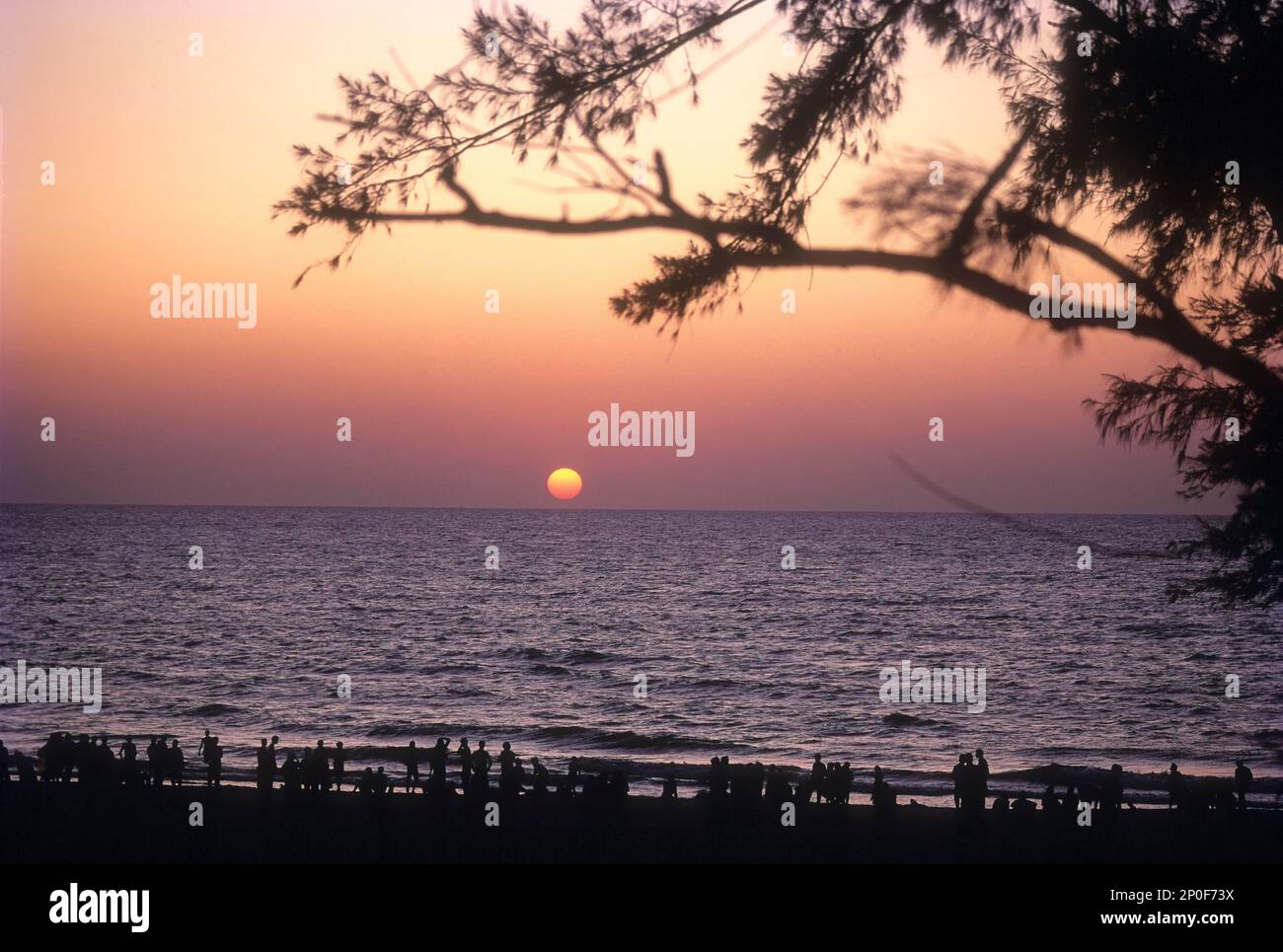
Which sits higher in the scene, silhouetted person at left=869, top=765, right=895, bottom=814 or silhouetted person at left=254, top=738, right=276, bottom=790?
silhouetted person at left=254, top=738, right=276, bottom=790

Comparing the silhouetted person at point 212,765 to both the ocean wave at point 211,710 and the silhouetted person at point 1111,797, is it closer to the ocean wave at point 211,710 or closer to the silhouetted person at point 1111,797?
the silhouetted person at point 1111,797

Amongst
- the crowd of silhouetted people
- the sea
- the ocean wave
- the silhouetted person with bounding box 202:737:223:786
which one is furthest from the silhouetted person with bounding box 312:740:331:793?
the ocean wave

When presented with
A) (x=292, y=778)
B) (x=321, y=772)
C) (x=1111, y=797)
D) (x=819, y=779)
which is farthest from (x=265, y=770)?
(x=1111, y=797)

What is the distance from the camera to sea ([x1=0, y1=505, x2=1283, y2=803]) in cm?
3388

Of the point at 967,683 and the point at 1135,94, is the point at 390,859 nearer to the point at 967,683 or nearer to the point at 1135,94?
the point at 1135,94

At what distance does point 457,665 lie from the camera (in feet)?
170

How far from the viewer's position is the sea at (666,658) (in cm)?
3388

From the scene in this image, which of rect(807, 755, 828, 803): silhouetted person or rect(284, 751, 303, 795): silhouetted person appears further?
rect(807, 755, 828, 803): silhouetted person

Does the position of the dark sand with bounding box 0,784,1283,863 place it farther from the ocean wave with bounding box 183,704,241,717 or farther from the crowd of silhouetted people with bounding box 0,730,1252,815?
the ocean wave with bounding box 183,704,241,717

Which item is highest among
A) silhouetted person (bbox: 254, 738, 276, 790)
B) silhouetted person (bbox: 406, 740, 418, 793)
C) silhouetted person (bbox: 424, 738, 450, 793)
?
silhouetted person (bbox: 254, 738, 276, 790)

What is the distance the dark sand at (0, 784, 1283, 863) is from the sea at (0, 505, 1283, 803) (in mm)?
4810

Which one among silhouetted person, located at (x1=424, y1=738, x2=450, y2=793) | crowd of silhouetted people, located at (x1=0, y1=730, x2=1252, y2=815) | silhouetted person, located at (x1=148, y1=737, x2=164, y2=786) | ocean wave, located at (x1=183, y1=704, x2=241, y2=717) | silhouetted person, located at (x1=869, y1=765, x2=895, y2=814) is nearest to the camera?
crowd of silhouetted people, located at (x1=0, y1=730, x2=1252, y2=815)

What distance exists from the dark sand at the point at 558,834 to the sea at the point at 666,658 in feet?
15.8

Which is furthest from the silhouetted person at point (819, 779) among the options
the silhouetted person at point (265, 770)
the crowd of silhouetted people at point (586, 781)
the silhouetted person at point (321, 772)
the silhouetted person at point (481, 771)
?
the silhouetted person at point (265, 770)
